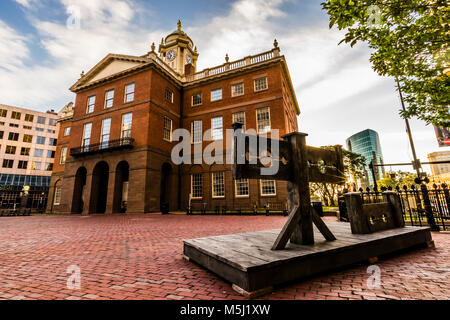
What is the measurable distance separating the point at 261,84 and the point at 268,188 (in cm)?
1007

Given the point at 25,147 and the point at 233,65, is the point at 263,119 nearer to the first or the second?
the point at 233,65

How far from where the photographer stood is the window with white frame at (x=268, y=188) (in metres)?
16.9

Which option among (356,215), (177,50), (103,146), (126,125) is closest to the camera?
(356,215)

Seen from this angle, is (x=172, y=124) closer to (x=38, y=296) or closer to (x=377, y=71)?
(x=377, y=71)

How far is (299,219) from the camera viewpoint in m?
3.06

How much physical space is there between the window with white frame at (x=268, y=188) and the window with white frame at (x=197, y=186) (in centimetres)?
604

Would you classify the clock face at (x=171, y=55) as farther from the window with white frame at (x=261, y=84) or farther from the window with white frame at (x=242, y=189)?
the window with white frame at (x=242, y=189)

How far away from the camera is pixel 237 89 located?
20359 millimetres

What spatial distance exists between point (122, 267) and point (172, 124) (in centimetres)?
1880

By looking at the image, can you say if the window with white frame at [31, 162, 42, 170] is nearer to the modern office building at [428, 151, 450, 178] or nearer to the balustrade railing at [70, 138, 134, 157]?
the balustrade railing at [70, 138, 134, 157]

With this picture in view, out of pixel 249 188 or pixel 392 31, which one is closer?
pixel 392 31

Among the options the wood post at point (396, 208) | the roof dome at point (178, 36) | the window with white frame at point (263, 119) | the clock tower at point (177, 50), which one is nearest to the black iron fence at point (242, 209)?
the window with white frame at point (263, 119)

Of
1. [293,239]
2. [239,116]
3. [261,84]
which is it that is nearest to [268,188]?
[239,116]
